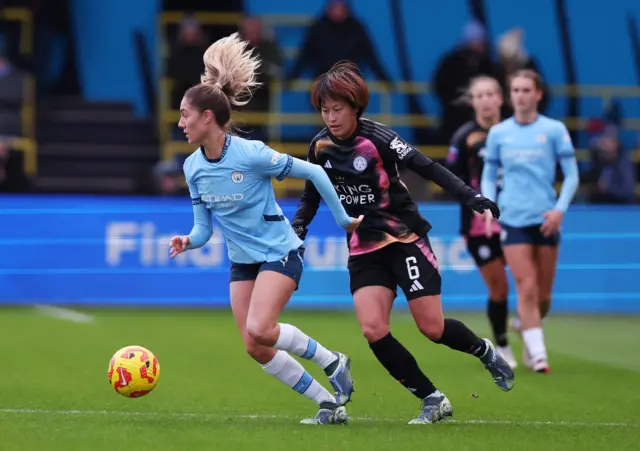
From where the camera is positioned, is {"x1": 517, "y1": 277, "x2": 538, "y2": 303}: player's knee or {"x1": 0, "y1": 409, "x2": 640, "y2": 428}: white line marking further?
{"x1": 517, "y1": 277, "x2": 538, "y2": 303}: player's knee

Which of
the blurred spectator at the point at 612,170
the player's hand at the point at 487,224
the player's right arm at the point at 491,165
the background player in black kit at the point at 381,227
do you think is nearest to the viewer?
the background player in black kit at the point at 381,227

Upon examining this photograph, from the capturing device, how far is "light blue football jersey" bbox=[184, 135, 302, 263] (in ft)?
25.3

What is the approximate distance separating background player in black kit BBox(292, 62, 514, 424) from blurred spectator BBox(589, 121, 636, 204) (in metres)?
10.7

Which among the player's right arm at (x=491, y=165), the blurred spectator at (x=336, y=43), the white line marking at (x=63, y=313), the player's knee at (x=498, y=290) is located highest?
the blurred spectator at (x=336, y=43)

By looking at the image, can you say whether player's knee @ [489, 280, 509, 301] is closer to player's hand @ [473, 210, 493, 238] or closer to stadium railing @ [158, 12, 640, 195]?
player's hand @ [473, 210, 493, 238]

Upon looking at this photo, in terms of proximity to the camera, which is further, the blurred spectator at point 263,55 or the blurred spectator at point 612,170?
the blurred spectator at point 263,55

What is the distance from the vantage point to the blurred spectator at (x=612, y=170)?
1856 centimetres

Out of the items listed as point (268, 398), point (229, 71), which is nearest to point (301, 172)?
point (229, 71)

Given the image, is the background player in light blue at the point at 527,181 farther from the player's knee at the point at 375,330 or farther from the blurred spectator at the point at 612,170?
the blurred spectator at the point at 612,170

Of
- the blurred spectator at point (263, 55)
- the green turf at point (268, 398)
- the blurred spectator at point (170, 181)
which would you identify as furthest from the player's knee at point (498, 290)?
the blurred spectator at point (263, 55)

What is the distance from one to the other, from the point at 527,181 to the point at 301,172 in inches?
141

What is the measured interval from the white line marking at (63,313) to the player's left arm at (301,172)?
7455 mm

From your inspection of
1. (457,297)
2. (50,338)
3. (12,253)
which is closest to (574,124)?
(457,297)

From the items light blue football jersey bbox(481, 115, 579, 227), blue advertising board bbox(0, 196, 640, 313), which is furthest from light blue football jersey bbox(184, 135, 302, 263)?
blue advertising board bbox(0, 196, 640, 313)
